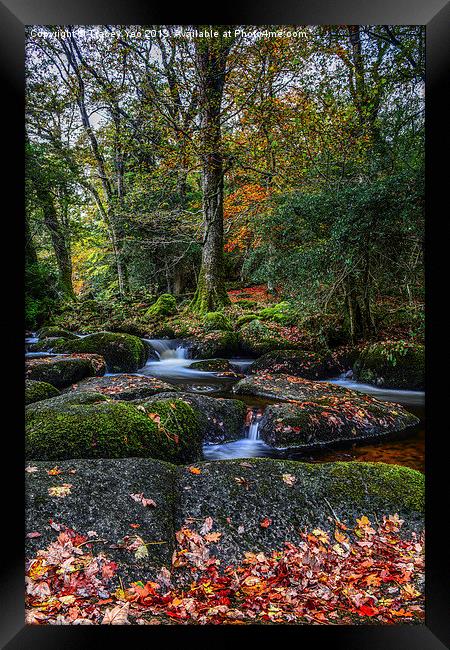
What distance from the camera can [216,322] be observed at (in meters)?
4.05

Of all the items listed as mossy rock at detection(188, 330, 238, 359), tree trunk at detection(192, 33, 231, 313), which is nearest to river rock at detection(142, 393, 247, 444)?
mossy rock at detection(188, 330, 238, 359)

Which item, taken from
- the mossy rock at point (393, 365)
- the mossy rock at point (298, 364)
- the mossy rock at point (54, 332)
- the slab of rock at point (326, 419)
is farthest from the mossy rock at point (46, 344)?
the mossy rock at point (393, 365)

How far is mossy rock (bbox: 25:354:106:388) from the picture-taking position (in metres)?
3.54

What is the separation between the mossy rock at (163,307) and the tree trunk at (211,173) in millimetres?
229

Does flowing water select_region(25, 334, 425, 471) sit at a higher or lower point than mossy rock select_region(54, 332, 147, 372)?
lower

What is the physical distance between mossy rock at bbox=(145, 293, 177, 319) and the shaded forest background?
2.3 inches

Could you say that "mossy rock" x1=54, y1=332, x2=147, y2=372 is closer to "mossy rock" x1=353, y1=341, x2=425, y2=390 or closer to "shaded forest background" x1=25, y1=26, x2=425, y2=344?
"shaded forest background" x1=25, y1=26, x2=425, y2=344

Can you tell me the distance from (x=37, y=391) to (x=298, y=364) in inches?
103

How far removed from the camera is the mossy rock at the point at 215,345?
4047 millimetres

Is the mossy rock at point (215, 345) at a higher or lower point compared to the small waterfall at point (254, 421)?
higher

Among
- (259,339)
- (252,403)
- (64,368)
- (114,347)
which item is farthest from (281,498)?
(64,368)

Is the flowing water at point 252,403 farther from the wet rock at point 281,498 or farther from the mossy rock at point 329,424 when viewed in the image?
the wet rock at point 281,498

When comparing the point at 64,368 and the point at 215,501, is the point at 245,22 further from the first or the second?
the point at 64,368
